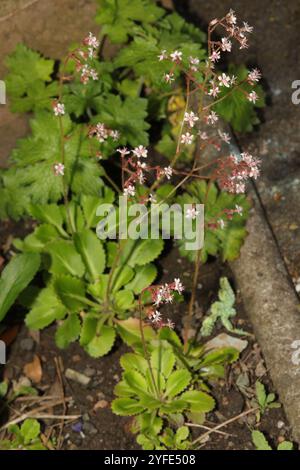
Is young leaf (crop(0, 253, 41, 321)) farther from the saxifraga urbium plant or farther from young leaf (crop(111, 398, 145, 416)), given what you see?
young leaf (crop(111, 398, 145, 416))

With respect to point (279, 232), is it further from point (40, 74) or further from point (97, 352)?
point (40, 74)

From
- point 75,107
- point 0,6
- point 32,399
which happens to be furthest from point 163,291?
point 0,6

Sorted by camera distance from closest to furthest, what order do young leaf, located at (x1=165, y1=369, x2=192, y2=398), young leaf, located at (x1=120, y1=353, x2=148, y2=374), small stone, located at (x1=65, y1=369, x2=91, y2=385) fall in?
young leaf, located at (x1=165, y1=369, x2=192, y2=398) < young leaf, located at (x1=120, y1=353, x2=148, y2=374) < small stone, located at (x1=65, y1=369, x2=91, y2=385)

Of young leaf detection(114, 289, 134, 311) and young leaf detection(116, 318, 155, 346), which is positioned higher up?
young leaf detection(114, 289, 134, 311)

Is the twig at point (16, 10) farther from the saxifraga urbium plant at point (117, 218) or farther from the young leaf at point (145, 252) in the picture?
the young leaf at point (145, 252)

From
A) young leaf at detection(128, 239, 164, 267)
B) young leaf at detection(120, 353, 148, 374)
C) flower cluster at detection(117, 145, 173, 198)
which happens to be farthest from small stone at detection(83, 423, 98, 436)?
flower cluster at detection(117, 145, 173, 198)

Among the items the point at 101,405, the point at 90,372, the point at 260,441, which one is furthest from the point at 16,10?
the point at 260,441
